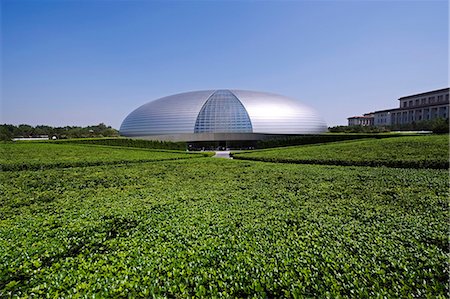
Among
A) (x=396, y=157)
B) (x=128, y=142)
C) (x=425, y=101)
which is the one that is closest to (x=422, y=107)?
(x=425, y=101)

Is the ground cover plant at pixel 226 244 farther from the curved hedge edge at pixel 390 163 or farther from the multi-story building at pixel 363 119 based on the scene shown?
the multi-story building at pixel 363 119

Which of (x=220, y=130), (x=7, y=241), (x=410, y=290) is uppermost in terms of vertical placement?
(x=220, y=130)

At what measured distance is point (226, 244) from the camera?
3006 mm

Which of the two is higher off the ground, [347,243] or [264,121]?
[264,121]

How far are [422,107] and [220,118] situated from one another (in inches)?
1817

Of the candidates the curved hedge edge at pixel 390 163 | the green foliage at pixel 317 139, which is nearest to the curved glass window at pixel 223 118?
the green foliage at pixel 317 139

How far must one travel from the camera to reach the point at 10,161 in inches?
400

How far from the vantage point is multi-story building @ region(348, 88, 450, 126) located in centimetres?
4603

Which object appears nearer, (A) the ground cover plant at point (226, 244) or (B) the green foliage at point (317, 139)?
(A) the ground cover plant at point (226, 244)

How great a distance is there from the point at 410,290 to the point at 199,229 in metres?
2.49

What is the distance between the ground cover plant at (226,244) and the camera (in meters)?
2.30

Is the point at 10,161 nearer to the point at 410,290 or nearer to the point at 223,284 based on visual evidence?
the point at 223,284

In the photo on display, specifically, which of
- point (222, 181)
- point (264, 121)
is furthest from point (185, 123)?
point (222, 181)

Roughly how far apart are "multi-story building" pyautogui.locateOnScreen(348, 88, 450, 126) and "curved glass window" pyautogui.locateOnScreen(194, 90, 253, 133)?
39.1 meters
